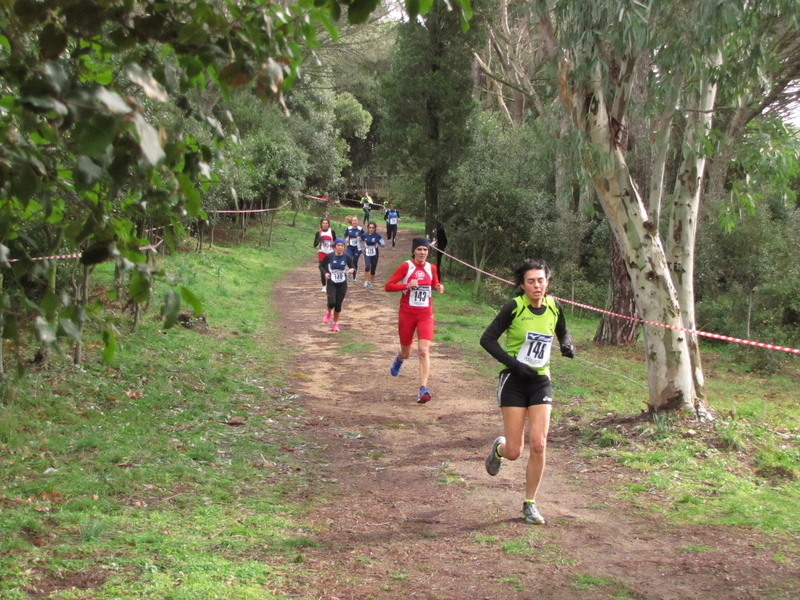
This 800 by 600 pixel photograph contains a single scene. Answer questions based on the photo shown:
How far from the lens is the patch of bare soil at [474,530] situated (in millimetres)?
5109

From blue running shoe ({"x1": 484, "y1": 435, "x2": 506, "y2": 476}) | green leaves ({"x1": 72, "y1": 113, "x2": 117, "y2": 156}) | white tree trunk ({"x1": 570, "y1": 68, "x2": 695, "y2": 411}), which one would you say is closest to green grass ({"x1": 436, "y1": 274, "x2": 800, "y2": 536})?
white tree trunk ({"x1": 570, "y1": 68, "x2": 695, "y2": 411})

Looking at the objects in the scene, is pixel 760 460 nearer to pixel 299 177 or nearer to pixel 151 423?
pixel 151 423

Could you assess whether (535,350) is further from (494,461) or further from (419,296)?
(419,296)

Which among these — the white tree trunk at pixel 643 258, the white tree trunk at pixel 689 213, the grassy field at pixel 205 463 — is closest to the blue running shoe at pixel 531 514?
the grassy field at pixel 205 463

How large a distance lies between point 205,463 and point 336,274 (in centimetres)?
779

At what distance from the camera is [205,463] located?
299 inches

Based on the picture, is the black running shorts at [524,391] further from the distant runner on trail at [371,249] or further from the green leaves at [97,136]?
the distant runner on trail at [371,249]

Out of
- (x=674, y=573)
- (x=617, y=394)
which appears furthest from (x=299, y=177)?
(x=674, y=573)

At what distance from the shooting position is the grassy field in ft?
16.4

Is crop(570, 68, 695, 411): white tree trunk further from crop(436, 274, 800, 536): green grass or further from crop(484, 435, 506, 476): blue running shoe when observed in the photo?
crop(484, 435, 506, 476): blue running shoe

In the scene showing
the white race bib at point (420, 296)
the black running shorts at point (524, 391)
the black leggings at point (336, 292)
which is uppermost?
the white race bib at point (420, 296)

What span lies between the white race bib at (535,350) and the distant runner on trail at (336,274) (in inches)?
340

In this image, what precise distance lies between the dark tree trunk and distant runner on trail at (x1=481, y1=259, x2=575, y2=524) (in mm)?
9321

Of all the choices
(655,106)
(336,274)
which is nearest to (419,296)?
(655,106)
